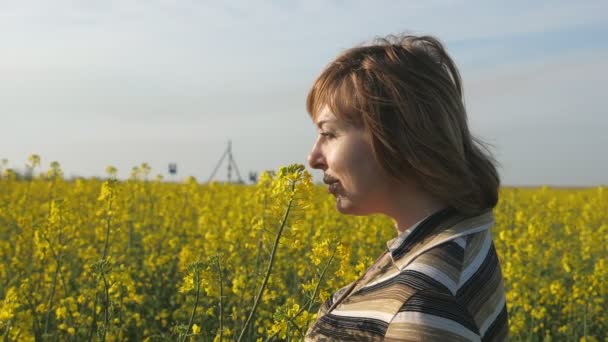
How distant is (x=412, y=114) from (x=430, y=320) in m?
0.43

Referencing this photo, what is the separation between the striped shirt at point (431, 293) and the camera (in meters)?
1.19

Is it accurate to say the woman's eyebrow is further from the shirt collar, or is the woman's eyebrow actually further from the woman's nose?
the shirt collar

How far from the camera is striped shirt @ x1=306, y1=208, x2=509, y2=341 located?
1.19 meters

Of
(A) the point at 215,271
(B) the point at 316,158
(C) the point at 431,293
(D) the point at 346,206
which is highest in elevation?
(B) the point at 316,158

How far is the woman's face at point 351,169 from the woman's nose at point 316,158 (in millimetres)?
18

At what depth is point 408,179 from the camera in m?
1.44

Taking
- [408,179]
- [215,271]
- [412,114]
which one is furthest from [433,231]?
[215,271]

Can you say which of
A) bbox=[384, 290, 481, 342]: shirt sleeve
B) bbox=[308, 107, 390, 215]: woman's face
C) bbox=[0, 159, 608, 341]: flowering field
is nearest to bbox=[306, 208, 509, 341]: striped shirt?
bbox=[384, 290, 481, 342]: shirt sleeve

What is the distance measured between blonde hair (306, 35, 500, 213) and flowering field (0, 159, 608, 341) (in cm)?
51

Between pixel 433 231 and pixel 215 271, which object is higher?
pixel 433 231

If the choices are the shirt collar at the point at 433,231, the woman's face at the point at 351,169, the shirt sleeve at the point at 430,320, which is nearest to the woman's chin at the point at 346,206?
the woman's face at the point at 351,169

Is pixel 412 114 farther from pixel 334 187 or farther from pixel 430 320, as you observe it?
pixel 430 320

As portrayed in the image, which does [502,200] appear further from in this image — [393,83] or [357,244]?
[393,83]

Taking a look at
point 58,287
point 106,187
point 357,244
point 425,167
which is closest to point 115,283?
point 106,187
